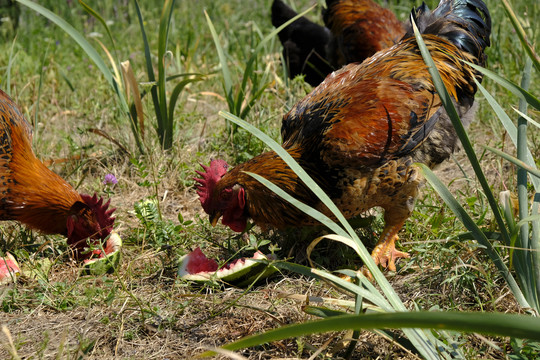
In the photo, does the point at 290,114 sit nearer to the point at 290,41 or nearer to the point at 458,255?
the point at 458,255

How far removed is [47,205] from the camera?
10.0ft

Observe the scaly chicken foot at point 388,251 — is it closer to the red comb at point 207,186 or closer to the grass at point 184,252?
the grass at point 184,252

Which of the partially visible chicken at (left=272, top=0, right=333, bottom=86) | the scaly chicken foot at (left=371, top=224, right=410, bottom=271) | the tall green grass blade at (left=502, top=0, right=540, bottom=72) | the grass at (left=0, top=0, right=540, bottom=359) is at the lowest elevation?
the scaly chicken foot at (left=371, top=224, right=410, bottom=271)

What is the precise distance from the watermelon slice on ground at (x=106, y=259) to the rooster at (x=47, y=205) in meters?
0.03

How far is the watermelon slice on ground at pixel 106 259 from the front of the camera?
115 inches

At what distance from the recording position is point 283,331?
156 centimetres

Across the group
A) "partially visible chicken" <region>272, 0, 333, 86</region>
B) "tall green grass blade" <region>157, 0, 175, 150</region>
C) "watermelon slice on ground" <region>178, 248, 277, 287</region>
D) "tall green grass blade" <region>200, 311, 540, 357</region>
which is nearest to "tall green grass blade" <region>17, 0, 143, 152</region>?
"tall green grass blade" <region>157, 0, 175, 150</region>

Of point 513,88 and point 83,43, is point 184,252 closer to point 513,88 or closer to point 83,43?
point 83,43

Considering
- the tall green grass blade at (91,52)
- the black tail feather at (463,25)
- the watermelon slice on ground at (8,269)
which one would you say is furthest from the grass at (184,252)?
the black tail feather at (463,25)

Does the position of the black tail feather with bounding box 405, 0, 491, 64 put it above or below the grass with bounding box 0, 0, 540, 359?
above

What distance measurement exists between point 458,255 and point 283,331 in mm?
1421

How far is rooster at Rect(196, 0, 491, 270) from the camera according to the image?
2820 millimetres

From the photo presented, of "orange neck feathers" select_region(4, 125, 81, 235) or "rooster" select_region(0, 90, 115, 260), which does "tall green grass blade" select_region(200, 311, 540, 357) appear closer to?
"rooster" select_region(0, 90, 115, 260)

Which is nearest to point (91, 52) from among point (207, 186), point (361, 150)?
point (207, 186)
